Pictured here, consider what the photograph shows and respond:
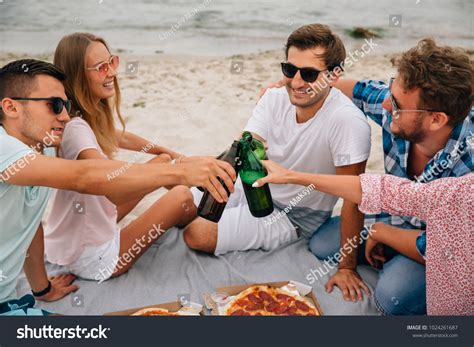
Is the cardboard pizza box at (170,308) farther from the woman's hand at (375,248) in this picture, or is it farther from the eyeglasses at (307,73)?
the eyeglasses at (307,73)

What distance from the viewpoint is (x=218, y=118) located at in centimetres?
480

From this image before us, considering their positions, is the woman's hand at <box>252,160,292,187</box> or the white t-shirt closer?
the woman's hand at <box>252,160,292,187</box>

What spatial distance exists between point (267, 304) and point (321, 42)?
4.76 feet

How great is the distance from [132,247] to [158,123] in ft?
6.89

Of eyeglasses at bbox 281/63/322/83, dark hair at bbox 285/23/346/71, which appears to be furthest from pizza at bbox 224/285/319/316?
dark hair at bbox 285/23/346/71

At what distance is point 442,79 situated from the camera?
7.57 ft

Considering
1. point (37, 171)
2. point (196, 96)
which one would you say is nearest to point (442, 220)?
point (37, 171)

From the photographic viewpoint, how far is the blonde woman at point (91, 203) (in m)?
2.63

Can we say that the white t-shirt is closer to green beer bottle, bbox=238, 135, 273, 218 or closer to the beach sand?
green beer bottle, bbox=238, 135, 273, 218

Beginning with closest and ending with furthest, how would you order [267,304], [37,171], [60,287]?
1. [37,171]
2. [267,304]
3. [60,287]

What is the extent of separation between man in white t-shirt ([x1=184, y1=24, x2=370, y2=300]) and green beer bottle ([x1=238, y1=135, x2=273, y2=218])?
469mm

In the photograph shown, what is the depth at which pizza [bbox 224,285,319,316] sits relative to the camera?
2459 millimetres

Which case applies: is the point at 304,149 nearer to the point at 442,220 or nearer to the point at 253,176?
the point at 253,176

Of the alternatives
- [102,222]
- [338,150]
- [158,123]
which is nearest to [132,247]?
[102,222]
